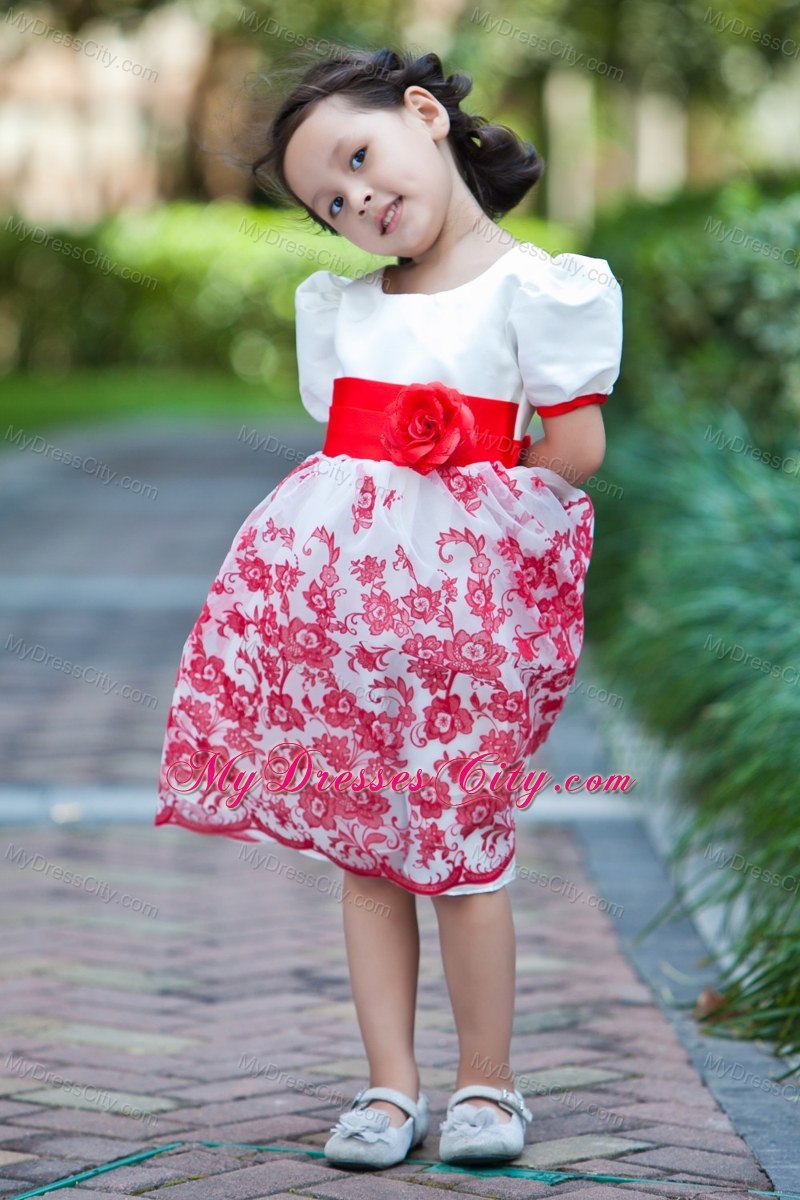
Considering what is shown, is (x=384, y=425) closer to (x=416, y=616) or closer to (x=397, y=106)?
(x=416, y=616)

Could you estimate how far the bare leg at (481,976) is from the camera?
103 inches

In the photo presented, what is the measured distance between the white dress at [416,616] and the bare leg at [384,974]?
79 mm

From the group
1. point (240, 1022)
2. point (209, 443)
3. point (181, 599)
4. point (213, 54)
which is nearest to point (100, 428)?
point (209, 443)

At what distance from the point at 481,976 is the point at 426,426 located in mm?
831

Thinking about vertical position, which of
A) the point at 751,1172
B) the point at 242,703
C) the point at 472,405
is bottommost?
the point at 751,1172

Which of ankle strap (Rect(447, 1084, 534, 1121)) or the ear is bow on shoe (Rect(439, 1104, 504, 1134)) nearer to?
ankle strap (Rect(447, 1084, 534, 1121))

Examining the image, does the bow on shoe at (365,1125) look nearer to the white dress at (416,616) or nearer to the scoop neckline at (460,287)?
the white dress at (416,616)

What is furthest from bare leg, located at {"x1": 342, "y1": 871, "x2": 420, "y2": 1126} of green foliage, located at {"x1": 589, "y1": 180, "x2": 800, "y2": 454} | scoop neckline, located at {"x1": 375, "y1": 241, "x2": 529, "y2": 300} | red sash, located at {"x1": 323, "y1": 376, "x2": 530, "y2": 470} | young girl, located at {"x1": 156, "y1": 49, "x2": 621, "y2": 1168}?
green foliage, located at {"x1": 589, "y1": 180, "x2": 800, "y2": 454}

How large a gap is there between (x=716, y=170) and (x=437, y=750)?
77.5 ft

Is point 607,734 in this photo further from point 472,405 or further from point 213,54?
point 213,54

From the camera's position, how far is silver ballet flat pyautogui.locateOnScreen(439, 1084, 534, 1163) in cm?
256

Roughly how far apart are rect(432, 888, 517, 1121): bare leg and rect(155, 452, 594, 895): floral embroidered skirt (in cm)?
5

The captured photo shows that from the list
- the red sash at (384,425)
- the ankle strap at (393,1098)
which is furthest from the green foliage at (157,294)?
the ankle strap at (393,1098)

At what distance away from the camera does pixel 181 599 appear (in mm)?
8102
